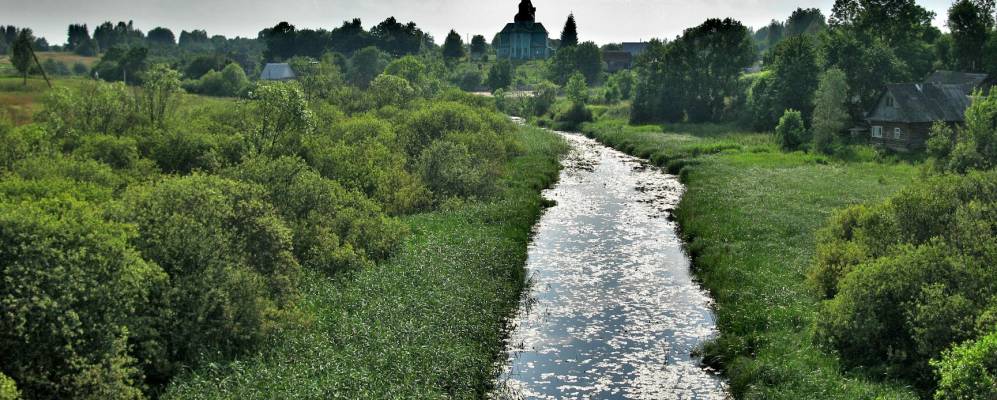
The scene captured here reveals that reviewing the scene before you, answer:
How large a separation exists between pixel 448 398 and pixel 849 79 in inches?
2933

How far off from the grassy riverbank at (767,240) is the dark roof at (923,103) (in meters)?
5.08

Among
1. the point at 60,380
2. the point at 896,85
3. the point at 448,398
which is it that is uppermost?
the point at 896,85

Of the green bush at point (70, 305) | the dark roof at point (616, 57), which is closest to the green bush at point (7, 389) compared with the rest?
the green bush at point (70, 305)

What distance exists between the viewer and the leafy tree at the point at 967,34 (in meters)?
89.2

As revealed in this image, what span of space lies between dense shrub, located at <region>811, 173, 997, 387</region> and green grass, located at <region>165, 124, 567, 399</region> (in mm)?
11995

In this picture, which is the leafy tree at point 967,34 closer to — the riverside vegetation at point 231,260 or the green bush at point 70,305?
the riverside vegetation at point 231,260

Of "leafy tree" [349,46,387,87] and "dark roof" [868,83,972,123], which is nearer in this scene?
"dark roof" [868,83,972,123]

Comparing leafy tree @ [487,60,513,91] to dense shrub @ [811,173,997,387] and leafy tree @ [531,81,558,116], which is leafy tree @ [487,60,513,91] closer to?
leafy tree @ [531,81,558,116]

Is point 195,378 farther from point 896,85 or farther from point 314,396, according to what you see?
point 896,85

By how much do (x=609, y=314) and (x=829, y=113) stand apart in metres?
48.7

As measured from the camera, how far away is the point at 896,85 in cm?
7206

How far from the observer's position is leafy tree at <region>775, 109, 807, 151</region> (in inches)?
2990

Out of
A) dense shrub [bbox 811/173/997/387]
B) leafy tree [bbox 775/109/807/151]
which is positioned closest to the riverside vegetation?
dense shrub [bbox 811/173/997/387]

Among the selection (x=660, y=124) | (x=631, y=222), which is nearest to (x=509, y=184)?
(x=631, y=222)
